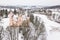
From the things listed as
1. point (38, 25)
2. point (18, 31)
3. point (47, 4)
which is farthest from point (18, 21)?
point (47, 4)

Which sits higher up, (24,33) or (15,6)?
(15,6)

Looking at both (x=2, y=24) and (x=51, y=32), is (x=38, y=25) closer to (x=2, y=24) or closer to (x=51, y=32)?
(x=51, y=32)

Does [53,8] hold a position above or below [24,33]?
above

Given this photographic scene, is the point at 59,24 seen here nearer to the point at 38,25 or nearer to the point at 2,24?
the point at 38,25

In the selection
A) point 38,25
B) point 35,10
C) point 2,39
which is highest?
point 35,10

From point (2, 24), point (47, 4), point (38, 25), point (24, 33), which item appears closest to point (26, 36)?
point (24, 33)
